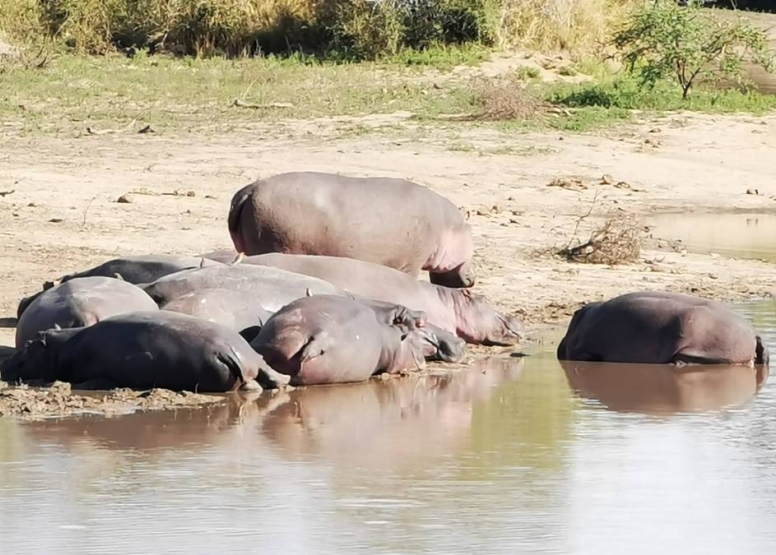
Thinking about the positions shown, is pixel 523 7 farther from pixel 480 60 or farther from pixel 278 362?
pixel 278 362

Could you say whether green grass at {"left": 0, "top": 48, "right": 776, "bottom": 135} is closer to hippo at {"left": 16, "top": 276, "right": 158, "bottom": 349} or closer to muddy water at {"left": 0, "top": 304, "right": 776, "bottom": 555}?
hippo at {"left": 16, "top": 276, "right": 158, "bottom": 349}

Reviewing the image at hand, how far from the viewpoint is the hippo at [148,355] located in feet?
22.3

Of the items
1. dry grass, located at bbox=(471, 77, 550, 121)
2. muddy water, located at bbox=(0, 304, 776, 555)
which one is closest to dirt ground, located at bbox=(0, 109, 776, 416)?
dry grass, located at bbox=(471, 77, 550, 121)

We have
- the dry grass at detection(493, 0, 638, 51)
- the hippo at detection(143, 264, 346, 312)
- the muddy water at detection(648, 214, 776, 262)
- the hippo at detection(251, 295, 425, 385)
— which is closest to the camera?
the hippo at detection(251, 295, 425, 385)

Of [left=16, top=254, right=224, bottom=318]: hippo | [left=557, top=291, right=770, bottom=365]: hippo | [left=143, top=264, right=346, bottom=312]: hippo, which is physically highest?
[left=143, top=264, right=346, bottom=312]: hippo

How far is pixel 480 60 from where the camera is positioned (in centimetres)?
2147

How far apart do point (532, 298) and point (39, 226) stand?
11.1 feet

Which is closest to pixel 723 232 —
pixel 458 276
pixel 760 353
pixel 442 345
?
pixel 458 276

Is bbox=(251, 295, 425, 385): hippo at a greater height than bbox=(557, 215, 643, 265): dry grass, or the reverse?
bbox=(251, 295, 425, 385): hippo

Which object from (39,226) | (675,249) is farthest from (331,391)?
(675,249)

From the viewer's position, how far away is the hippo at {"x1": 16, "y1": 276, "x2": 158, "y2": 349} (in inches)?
284

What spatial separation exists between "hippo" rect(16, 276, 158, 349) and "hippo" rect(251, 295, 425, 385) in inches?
22.8

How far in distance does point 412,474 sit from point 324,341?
1628 mm

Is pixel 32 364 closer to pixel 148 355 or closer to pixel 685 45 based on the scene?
pixel 148 355
